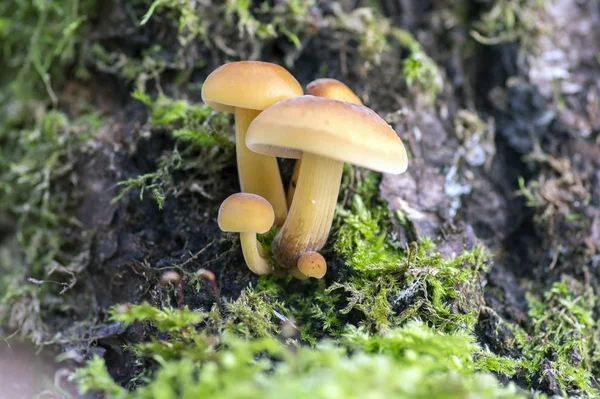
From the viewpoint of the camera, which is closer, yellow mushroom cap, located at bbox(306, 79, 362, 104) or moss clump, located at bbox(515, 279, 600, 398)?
moss clump, located at bbox(515, 279, 600, 398)

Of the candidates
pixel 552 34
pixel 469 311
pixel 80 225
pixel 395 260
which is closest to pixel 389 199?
pixel 395 260

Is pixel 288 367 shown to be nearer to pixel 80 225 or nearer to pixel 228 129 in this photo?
pixel 228 129

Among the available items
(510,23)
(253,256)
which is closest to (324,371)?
(253,256)

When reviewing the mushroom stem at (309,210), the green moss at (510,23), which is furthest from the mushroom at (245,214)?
the green moss at (510,23)

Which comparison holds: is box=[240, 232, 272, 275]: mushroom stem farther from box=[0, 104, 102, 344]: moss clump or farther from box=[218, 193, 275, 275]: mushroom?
box=[0, 104, 102, 344]: moss clump

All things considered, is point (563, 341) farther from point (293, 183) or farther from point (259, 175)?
point (259, 175)

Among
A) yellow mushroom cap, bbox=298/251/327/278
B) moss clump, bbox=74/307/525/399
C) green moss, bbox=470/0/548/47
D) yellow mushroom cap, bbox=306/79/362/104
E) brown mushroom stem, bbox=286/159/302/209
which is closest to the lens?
moss clump, bbox=74/307/525/399

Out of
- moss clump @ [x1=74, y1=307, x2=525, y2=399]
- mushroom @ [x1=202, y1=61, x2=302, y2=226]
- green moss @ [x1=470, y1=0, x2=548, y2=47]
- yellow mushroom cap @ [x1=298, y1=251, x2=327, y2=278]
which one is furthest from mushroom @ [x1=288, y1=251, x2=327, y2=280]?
green moss @ [x1=470, y1=0, x2=548, y2=47]
